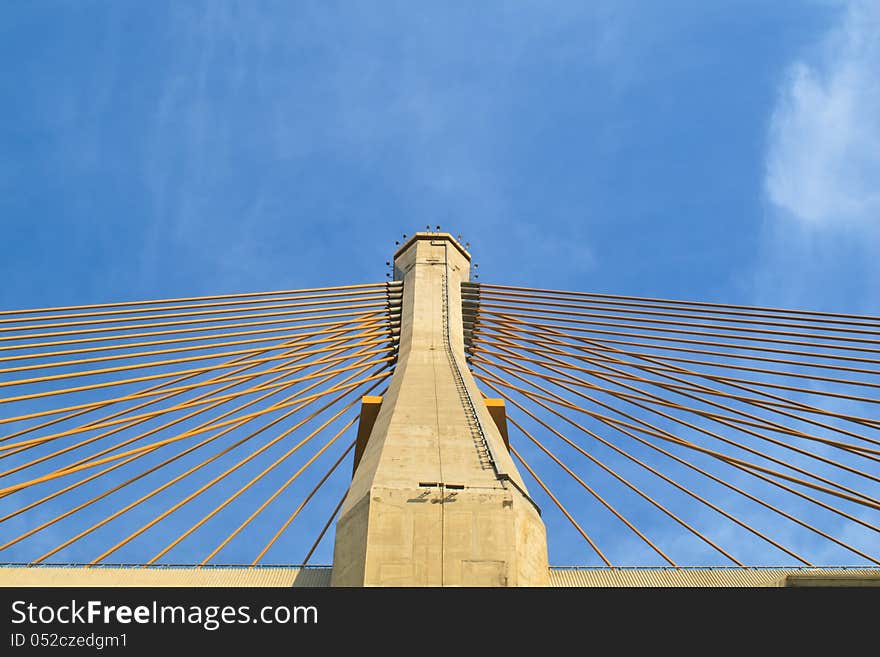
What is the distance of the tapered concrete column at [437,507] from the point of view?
1484 centimetres

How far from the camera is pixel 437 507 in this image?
15.5 m

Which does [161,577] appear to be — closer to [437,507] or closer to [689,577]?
[437,507]

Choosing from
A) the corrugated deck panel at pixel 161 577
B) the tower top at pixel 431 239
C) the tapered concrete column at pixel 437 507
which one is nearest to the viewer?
the tapered concrete column at pixel 437 507

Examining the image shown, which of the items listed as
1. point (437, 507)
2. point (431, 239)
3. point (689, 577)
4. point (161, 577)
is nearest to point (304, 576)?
point (161, 577)

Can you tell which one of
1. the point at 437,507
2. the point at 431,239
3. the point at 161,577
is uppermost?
the point at 431,239

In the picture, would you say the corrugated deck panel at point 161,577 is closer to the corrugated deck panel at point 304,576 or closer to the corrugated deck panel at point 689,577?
the corrugated deck panel at point 304,576

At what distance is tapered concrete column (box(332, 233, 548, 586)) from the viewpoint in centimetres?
1484

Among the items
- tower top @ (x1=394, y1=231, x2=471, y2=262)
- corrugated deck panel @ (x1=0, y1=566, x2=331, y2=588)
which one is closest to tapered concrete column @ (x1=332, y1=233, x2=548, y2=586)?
corrugated deck panel @ (x1=0, y1=566, x2=331, y2=588)

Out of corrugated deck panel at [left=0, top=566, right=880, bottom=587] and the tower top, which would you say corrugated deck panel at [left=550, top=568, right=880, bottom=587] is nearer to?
corrugated deck panel at [left=0, top=566, right=880, bottom=587]

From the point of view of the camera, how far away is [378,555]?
14.9m

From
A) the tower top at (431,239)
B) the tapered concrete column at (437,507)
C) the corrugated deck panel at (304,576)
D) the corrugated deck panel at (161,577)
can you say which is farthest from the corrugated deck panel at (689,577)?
the tower top at (431,239)
